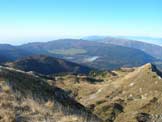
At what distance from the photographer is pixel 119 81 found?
562ft

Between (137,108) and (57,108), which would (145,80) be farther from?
(57,108)

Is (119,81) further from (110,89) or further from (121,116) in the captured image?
(121,116)

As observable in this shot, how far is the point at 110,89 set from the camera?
164 meters

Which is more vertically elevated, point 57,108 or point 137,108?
point 57,108

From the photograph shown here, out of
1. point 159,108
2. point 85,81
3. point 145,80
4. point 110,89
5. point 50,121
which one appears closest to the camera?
point 50,121

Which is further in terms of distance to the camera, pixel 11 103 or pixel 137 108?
pixel 137 108

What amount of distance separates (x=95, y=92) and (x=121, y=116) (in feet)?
101

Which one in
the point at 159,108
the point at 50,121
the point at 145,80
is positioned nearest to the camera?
the point at 50,121

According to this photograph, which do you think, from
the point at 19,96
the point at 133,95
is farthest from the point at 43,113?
the point at 133,95

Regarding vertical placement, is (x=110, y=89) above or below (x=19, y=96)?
below

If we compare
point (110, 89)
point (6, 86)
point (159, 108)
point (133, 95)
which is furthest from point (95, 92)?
point (6, 86)

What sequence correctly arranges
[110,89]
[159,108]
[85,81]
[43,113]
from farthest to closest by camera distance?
[85,81], [110,89], [159,108], [43,113]

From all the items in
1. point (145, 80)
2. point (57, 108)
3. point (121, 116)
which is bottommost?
point (121, 116)

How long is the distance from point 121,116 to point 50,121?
126 metres
